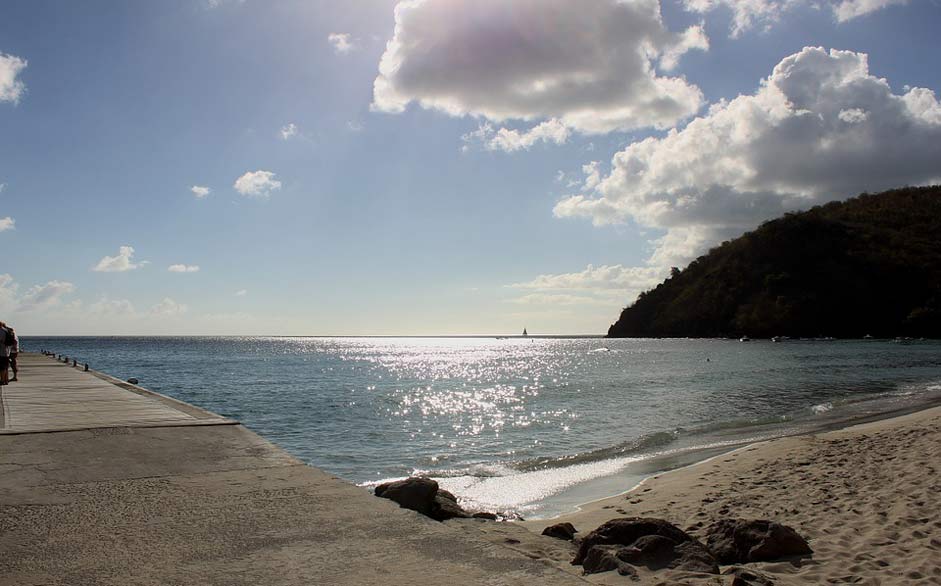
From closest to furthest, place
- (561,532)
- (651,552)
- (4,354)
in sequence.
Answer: (651,552) → (561,532) → (4,354)

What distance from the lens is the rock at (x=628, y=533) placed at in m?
5.99

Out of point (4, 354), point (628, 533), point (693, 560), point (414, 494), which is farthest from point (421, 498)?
point (4, 354)

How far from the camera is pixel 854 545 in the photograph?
22.3ft

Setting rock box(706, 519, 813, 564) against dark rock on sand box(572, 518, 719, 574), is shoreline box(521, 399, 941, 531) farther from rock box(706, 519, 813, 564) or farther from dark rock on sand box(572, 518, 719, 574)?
rock box(706, 519, 813, 564)

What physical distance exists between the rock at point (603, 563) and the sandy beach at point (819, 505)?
0.35ft

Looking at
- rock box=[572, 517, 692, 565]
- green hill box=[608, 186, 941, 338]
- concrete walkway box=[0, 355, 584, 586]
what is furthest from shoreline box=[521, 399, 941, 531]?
green hill box=[608, 186, 941, 338]

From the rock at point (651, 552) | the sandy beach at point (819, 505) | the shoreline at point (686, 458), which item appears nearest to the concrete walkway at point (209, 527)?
the sandy beach at point (819, 505)

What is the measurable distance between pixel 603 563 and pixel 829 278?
16545cm

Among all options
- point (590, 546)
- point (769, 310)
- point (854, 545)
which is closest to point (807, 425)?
point (854, 545)

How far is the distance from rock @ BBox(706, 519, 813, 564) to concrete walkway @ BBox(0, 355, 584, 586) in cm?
321

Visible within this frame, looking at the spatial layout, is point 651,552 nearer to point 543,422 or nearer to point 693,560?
point 693,560

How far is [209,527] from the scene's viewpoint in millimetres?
4582

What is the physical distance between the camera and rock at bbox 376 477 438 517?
7238 millimetres

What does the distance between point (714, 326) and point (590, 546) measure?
174429mm
